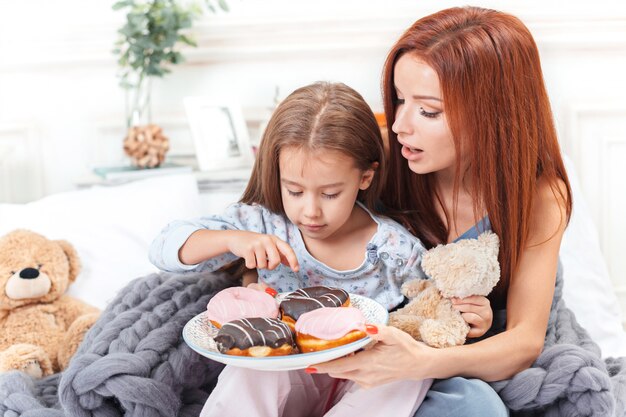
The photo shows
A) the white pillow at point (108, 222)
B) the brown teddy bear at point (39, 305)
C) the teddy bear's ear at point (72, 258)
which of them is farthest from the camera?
Answer: the white pillow at point (108, 222)

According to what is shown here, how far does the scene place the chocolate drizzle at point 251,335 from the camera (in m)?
1.10

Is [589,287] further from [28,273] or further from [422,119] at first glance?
[28,273]

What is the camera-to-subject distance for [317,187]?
135 centimetres

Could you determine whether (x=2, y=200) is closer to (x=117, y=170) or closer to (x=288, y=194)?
(x=117, y=170)

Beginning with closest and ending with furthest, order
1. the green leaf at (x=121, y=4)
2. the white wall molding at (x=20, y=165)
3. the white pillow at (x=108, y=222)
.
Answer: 1. the white pillow at (x=108, y=222)
2. the green leaf at (x=121, y=4)
3. the white wall molding at (x=20, y=165)

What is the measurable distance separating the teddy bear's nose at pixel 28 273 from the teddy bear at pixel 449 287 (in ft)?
2.70

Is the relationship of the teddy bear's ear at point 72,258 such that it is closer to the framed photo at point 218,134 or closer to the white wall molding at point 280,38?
the framed photo at point 218,134

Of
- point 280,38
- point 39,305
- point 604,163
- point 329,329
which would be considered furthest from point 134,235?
point 604,163

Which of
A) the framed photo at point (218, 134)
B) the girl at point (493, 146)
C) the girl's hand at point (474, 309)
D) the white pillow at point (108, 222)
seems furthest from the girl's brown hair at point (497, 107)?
the framed photo at point (218, 134)

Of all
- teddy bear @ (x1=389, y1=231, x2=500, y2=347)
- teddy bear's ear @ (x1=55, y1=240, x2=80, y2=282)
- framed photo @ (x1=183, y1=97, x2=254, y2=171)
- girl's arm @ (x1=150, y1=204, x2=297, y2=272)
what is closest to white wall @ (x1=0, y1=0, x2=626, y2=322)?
framed photo @ (x1=183, y1=97, x2=254, y2=171)

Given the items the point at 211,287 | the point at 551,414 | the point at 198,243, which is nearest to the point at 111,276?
the point at 211,287

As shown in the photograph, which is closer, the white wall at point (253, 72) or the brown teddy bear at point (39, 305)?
the brown teddy bear at point (39, 305)

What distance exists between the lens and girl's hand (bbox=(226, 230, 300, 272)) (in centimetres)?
131

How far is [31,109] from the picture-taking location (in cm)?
260
